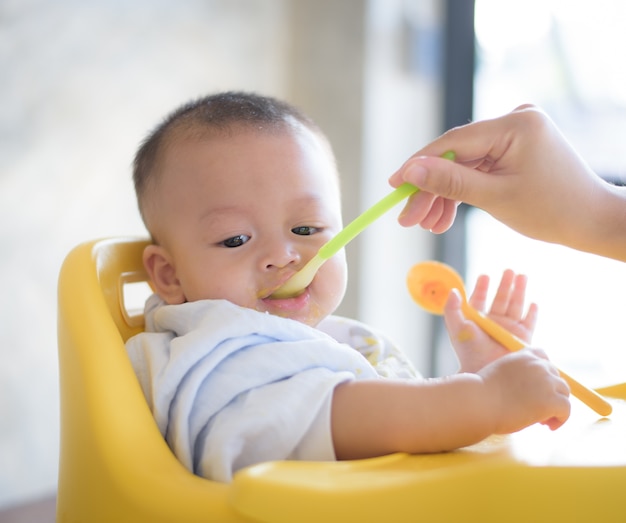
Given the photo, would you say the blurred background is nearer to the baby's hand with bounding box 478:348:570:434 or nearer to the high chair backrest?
the high chair backrest

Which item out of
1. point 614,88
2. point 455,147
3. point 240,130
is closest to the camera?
point 455,147

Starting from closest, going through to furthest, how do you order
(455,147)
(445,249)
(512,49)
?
1. (455,147)
2. (512,49)
3. (445,249)

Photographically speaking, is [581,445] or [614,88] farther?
[614,88]

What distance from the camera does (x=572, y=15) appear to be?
160 centimetres

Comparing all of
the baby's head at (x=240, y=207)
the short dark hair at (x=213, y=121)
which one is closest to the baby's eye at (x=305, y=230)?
the baby's head at (x=240, y=207)

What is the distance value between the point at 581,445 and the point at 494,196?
22 cm

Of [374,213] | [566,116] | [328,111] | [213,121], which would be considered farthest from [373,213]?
[328,111]

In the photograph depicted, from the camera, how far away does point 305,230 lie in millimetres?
792

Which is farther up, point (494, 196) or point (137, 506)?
point (494, 196)

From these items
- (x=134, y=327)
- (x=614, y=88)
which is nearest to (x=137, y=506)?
(x=134, y=327)

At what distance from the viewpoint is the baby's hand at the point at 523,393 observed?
601 millimetres

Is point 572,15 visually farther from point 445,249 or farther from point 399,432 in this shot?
point 399,432

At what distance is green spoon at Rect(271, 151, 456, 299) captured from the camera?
67 centimetres

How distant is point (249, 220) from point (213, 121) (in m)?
0.13
